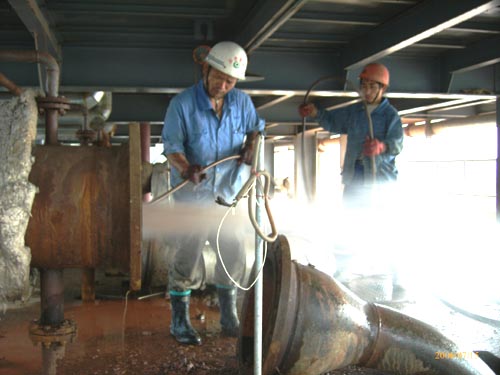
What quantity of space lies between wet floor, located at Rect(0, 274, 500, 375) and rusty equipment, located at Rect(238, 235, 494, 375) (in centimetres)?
23

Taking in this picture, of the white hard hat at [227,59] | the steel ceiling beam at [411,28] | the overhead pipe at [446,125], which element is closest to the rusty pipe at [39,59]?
the white hard hat at [227,59]

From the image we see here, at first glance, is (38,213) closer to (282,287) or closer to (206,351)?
(282,287)

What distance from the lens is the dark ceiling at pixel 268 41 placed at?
367cm

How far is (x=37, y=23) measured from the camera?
11.5 feet

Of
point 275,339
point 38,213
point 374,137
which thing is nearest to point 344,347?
point 275,339

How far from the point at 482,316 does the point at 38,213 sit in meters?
3.29

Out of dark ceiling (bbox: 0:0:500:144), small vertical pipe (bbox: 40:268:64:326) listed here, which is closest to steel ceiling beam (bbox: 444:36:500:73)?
dark ceiling (bbox: 0:0:500:144)

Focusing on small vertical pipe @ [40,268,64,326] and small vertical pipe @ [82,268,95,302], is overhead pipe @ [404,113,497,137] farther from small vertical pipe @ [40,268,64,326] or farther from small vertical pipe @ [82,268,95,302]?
small vertical pipe @ [40,268,64,326]

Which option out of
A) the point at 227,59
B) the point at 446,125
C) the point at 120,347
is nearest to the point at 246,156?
the point at 227,59

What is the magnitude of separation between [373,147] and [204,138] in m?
1.54

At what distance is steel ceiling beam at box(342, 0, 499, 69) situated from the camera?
10.7 ft

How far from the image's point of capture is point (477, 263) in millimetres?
5758

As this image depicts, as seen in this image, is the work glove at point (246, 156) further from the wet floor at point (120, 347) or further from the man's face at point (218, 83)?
the wet floor at point (120, 347)

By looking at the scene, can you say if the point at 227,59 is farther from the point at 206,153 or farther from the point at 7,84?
the point at 7,84
